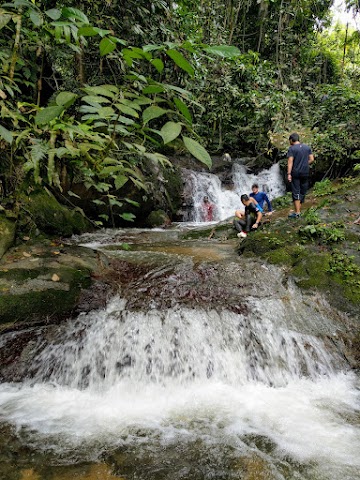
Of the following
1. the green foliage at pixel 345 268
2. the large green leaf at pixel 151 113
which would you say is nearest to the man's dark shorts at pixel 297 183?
the green foliage at pixel 345 268

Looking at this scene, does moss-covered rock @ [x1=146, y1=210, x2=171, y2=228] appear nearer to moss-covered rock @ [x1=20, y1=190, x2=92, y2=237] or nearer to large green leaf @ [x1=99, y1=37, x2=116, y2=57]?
moss-covered rock @ [x1=20, y1=190, x2=92, y2=237]

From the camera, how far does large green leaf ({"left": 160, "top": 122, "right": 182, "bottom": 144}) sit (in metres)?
0.91

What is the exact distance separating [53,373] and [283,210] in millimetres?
8456

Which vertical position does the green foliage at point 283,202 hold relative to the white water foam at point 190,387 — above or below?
above

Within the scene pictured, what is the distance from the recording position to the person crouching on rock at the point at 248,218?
8027mm

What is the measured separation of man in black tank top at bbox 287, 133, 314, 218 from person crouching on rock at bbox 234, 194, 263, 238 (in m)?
0.99

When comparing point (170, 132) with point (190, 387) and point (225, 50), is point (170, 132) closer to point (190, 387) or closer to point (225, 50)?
point (225, 50)

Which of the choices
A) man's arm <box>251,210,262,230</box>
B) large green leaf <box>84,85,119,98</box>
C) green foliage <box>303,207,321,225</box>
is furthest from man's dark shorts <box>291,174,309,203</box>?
large green leaf <box>84,85,119,98</box>

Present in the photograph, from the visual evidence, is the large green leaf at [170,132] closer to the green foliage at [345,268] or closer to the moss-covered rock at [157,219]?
the green foliage at [345,268]

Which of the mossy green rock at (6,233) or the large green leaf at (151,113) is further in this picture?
the mossy green rock at (6,233)

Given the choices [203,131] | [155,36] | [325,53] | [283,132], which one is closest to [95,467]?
[155,36]

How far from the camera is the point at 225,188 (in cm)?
1378

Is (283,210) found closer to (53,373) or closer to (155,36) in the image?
(155,36)

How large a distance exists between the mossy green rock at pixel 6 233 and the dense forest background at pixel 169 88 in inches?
9.6
